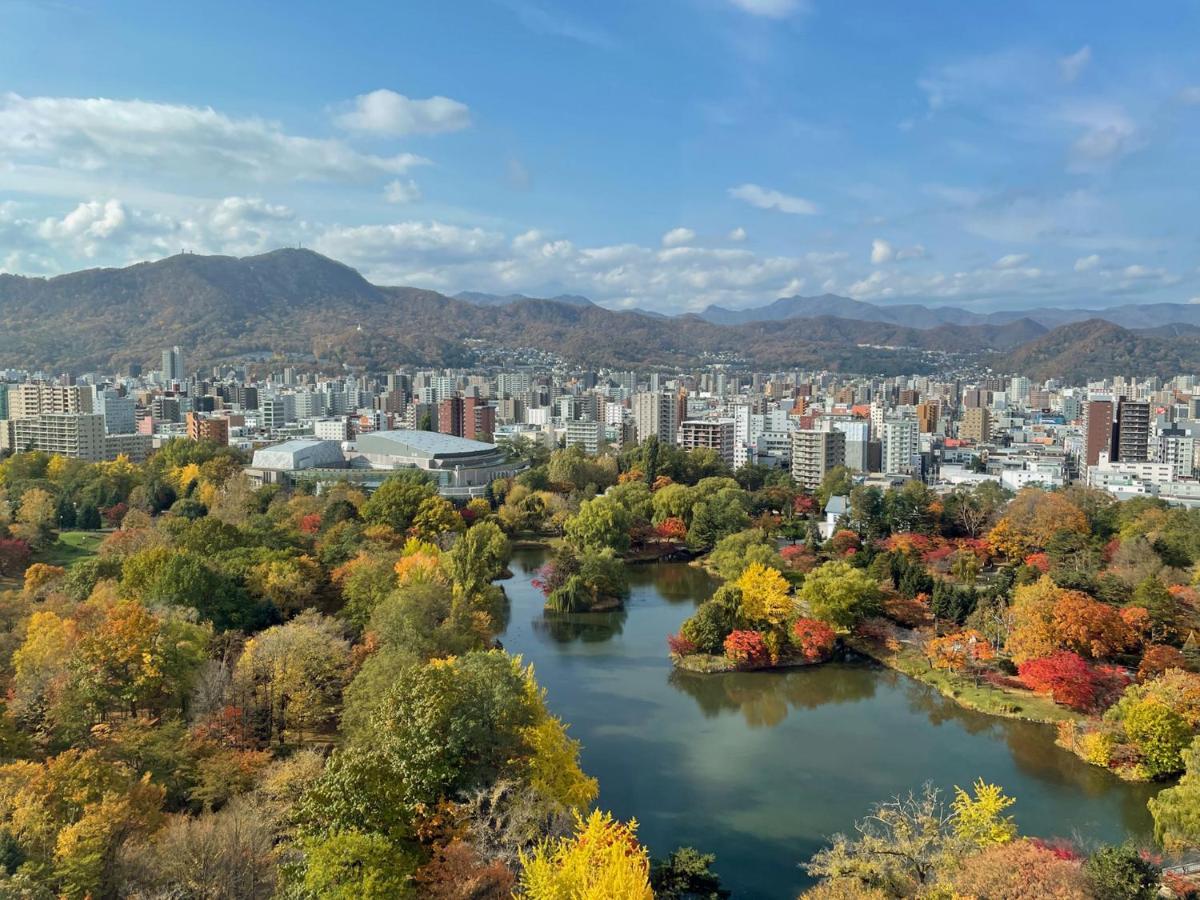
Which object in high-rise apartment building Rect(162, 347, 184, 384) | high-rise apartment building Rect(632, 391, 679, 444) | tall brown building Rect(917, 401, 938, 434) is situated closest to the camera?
high-rise apartment building Rect(632, 391, 679, 444)

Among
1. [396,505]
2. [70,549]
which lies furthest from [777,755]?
[70,549]

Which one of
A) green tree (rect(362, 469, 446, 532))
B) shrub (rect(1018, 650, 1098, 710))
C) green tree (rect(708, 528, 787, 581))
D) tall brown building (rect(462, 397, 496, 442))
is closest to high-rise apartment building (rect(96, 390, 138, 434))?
tall brown building (rect(462, 397, 496, 442))

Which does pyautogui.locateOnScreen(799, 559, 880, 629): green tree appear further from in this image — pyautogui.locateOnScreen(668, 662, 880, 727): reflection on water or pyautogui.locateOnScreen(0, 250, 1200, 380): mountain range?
pyautogui.locateOnScreen(0, 250, 1200, 380): mountain range

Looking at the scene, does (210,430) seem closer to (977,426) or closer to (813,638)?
(813,638)

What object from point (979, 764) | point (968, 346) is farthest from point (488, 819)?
point (968, 346)

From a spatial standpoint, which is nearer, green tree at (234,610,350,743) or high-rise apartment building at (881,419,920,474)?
green tree at (234,610,350,743)

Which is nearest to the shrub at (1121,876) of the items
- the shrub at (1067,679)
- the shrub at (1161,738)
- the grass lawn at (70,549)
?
the shrub at (1161,738)

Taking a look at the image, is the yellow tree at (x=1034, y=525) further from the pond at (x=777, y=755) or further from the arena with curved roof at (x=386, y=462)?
the arena with curved roof at (x=386, y=462)
